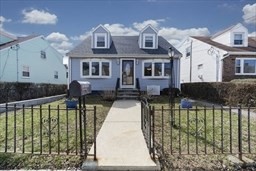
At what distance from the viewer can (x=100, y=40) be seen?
19.2 metres

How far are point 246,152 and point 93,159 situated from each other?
3.27 m

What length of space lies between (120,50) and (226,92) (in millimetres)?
8844

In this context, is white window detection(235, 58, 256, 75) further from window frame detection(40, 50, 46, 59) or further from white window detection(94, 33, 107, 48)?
window frame detection(40, 50, 46, 59)

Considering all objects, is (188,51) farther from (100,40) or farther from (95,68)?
(95,68)

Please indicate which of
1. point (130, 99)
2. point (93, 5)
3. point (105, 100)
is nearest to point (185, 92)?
point (130, 99)

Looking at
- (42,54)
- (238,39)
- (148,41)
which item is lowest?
(42,54)

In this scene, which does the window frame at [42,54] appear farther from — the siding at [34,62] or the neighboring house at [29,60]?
the siding at [34,62]

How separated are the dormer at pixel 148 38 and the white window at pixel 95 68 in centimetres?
337

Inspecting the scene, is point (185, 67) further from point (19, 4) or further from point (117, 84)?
point (19, 4)

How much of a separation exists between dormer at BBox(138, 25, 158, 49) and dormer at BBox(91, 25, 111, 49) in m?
2.76

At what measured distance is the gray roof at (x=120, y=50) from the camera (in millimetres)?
18078

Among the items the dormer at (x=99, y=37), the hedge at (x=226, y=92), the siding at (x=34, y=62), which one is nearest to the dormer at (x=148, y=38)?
the dormer at (x=99, y=37)

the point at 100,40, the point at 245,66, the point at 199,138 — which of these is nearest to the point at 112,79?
the point at 100,40

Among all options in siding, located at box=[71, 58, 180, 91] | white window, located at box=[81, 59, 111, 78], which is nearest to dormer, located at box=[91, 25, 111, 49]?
white window, located at box=[81, 59, 111, 78]
